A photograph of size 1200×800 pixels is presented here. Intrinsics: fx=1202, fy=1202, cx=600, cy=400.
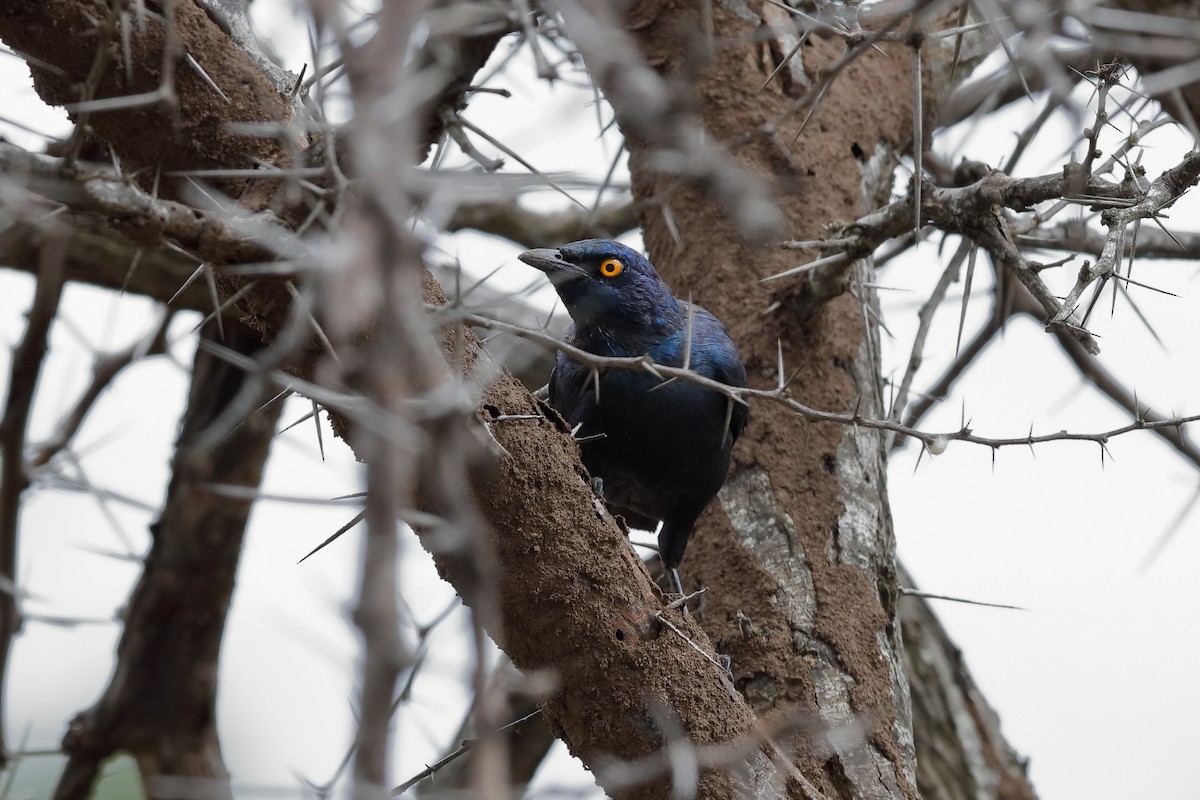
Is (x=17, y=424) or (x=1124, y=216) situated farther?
(x=17, y=424)

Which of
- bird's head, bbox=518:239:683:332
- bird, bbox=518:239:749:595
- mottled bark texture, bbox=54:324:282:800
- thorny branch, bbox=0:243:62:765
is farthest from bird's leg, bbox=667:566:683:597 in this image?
thorny branch, bbox=0:243:62:765

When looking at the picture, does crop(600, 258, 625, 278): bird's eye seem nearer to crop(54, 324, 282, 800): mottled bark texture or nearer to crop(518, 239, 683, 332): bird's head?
crop(518, 239, 683, 332): bird's head

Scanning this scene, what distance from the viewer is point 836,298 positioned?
15.4 feet

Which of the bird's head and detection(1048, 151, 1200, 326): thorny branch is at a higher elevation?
the bird's head

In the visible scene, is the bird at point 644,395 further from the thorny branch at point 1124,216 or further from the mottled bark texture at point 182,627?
the thorny branch at point 1124,216

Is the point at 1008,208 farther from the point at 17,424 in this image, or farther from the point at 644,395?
the point at 17,424

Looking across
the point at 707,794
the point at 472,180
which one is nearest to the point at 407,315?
the point at 472,180

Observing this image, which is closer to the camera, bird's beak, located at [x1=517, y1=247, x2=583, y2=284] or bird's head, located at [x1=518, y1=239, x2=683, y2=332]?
bird's beak, located at [x1=517, y1=247, x2=583, y2=284]

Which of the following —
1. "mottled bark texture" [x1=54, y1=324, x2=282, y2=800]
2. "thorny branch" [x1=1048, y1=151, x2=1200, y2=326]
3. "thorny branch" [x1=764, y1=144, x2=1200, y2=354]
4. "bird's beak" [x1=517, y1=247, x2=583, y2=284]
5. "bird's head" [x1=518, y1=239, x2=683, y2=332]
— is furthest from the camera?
"mottled bark texture" [x1=54, y1=324, x2=282, y2=800]

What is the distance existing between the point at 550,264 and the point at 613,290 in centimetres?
31

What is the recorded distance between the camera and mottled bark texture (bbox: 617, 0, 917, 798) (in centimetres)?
388

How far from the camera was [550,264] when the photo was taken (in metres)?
4.75

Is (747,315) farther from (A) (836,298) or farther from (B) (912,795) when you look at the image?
(B) (912,795)

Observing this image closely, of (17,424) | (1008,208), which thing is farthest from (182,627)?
(1008,208)
